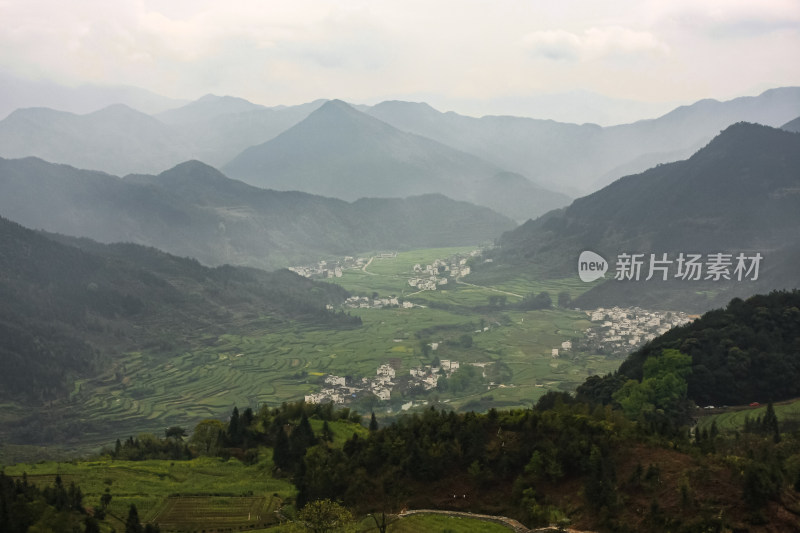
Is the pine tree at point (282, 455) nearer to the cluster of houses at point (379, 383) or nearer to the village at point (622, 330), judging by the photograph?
the cluster of houses at point (379, 383)

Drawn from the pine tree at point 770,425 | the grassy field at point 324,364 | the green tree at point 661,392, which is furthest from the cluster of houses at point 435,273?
the pine tree at point 770,425

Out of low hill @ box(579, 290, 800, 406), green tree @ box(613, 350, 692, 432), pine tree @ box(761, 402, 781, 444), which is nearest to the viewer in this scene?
pine tree @ box(761, 402, 781, 444)

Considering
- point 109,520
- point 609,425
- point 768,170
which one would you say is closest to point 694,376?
point 609,425

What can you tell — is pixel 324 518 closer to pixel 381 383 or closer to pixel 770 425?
pixel 770 425

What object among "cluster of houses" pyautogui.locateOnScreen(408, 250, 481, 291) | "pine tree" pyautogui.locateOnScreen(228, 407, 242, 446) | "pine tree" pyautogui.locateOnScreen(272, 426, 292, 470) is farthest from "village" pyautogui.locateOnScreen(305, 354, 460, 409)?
"cluster of houses" pyautogui.locateOnScreen(408, 250, 481, 291)

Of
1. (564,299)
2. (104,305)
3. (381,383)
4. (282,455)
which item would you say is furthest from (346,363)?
(282,455)

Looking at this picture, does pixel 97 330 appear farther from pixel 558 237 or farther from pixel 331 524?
pixel 558 237

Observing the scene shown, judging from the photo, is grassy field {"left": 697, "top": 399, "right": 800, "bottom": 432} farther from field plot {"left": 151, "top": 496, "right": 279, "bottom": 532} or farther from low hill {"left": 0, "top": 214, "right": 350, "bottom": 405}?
low hill {"left": 0, "top": 214, "right": 350, "bottom": 405}
